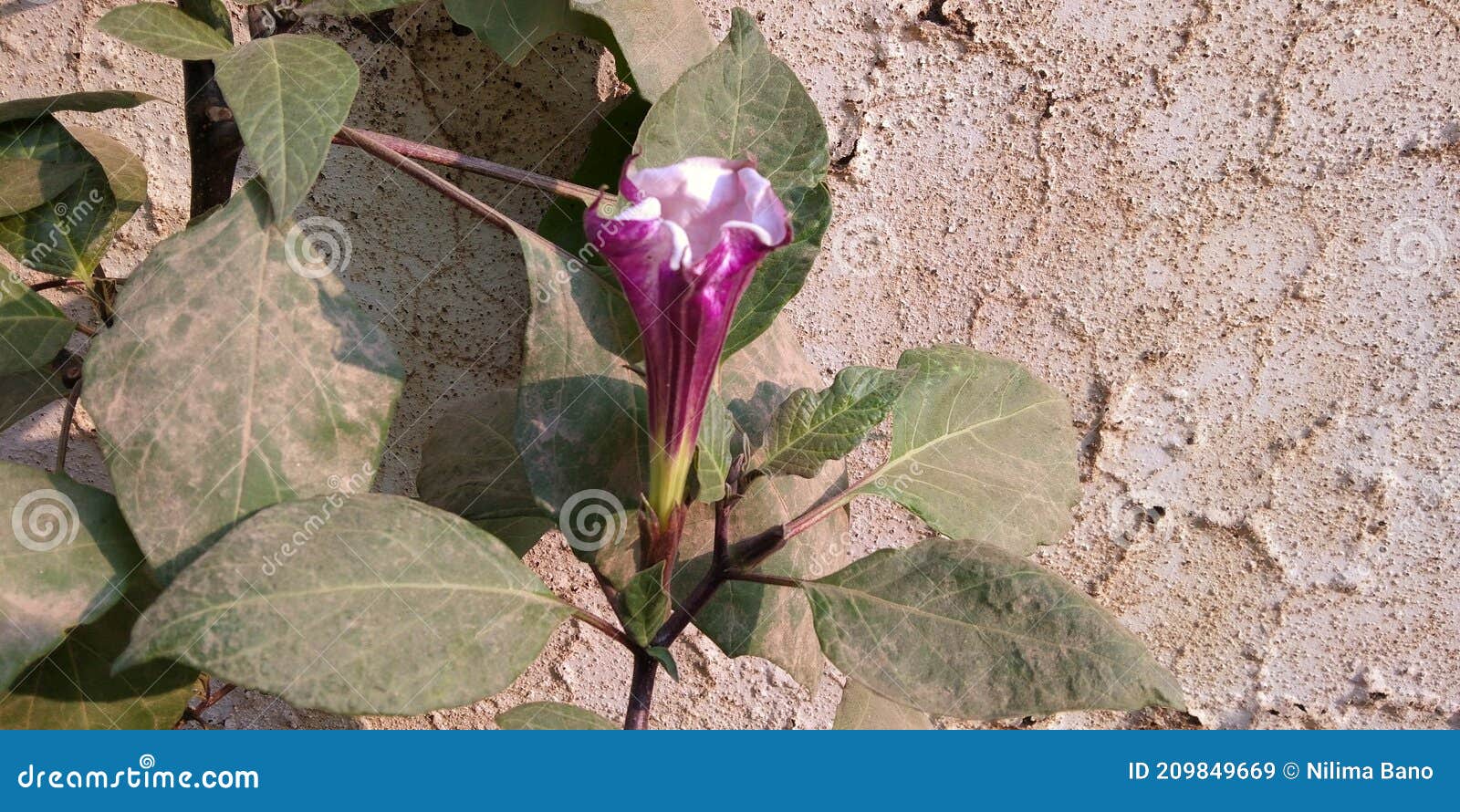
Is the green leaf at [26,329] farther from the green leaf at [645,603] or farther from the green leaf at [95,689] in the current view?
the green leaf at [645,603]

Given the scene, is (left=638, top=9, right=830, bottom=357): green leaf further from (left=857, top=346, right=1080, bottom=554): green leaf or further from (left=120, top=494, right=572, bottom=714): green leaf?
(left=120, top=494, right=572, bottom=714): green leaf

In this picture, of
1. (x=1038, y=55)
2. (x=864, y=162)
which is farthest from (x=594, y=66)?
(x=1038, y=55)

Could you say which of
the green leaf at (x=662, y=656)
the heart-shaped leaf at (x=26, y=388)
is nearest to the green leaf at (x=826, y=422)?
the green leaf at (x=662, y=656)

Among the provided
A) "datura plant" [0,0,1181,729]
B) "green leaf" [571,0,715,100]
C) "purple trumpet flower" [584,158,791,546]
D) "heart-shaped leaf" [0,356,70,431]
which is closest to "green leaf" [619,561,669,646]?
"datura plant" [0,0,1181,729]

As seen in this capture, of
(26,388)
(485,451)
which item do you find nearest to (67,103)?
(26,388)

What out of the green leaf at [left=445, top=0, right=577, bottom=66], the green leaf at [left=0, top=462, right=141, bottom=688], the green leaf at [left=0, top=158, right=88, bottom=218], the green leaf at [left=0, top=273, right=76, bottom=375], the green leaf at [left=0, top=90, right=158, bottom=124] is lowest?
the green leaf at [left=0, top=462, right=141, bottom=688]

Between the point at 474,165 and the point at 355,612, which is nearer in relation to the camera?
the point at 355,612

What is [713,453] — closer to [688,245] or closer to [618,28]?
[688,245]
